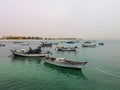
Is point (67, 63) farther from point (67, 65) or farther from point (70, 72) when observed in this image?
point (70, 72)

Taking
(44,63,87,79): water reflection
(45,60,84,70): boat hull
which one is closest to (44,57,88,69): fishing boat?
(45,60,84,70): boat hull

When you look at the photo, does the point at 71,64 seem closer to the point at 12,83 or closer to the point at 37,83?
the point at 37,83

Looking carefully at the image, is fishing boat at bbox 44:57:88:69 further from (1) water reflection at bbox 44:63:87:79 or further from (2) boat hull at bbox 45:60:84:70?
(1) water reflection at bbox 44:63:87:79

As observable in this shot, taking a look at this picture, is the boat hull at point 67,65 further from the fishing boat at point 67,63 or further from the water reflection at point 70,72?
the water reflection at point 70,72

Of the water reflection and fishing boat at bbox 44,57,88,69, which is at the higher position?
fishing boat at bbox 44,57,88,69

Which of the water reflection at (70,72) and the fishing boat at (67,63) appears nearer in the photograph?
the water reflection at (70,72)

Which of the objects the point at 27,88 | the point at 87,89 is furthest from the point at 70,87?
the point at 27,88

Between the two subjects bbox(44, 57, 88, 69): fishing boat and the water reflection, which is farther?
bbox(44, 57, 88, 69): fishing boat

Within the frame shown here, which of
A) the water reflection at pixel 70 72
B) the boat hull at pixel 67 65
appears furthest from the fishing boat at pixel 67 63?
the water reflection at pixel 70 72

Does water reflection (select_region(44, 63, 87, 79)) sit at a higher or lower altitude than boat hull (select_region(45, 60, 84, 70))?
lower

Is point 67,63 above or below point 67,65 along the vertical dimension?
above

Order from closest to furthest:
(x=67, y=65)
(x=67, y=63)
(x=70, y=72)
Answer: (x=70, y=72) < (x=67, y=63) < (x=67, y=65)

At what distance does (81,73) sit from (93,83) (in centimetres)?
583

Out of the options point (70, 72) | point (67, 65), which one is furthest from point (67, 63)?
point (70, 72)
